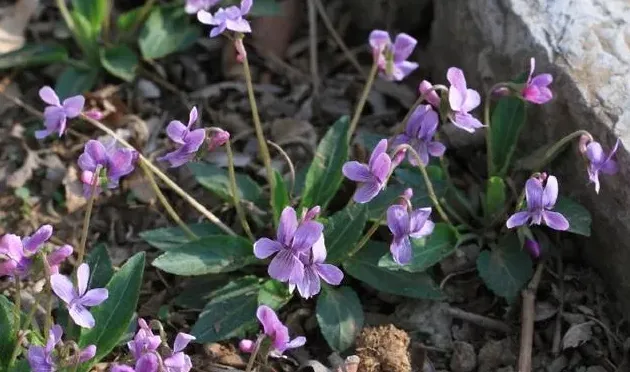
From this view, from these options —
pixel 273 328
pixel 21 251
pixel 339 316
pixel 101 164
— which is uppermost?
pixel 101 164

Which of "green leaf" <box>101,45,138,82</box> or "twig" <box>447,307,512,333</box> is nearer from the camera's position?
"twig" <box>447,307,512,333</box>

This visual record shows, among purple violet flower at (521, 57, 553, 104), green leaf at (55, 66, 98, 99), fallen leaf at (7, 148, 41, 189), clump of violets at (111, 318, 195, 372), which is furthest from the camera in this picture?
green leaf at (55, 66, 98, 99)

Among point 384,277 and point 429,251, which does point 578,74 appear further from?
point 384,277

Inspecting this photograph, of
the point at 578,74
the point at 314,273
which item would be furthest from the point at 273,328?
the point at 578,74

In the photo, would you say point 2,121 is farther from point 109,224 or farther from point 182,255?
point 182,255

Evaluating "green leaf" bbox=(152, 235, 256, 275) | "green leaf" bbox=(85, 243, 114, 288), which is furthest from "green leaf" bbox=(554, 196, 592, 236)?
"green leaf" bbox=(85, 243, 114, 288)

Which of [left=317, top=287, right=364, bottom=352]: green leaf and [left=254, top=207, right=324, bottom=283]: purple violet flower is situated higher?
[left=254, top=207, right=324, bottom=283]: purple violet flower

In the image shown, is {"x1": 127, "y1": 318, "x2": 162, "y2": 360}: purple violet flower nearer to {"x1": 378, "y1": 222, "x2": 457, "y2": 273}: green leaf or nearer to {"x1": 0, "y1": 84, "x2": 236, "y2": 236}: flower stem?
{"x1": 0, "y1": 84, "x2": 236, "y2": 236}: flower stem
